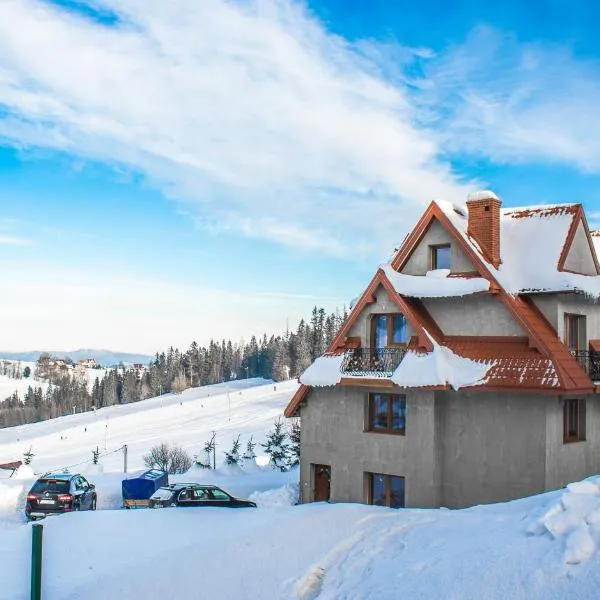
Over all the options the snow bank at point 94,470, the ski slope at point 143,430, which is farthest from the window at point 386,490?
the ski slope at point 143,430

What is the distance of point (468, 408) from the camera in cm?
2112

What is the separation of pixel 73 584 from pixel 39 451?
250 feet

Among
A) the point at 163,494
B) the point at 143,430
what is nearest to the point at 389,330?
the point at 163,494

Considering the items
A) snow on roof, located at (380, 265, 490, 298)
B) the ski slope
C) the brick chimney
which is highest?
the brick chimney

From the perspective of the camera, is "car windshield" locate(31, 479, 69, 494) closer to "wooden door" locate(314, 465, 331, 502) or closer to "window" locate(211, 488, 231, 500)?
"window" locate(211, 488, 231, 500)

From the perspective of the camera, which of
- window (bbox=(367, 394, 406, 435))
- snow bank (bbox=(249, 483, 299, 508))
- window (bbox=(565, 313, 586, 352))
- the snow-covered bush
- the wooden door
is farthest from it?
the snow-covered bush

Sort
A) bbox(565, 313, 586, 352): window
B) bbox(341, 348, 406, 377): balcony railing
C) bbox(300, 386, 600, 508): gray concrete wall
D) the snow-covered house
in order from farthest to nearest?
bbox(565, 313, 586, 352): window < bbox(341, 348, 406, 377): balcony railing < the snow-covered house < bbox(300, 386, 600, 508): gray concrete wall

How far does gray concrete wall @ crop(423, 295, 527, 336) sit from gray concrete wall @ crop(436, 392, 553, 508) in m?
2.25

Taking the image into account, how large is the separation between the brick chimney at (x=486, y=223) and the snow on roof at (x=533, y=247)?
32cm

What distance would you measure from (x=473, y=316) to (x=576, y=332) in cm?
398

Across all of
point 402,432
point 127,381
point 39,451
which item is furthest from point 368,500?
point 127,381

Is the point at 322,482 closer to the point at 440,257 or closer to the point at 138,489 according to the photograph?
the point at 138,489

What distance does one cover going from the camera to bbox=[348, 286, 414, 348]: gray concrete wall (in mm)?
22750

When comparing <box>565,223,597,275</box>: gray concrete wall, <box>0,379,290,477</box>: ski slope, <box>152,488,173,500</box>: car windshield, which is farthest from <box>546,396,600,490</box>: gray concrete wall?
<box>0,379,290,477</box>: ski slope
